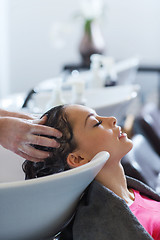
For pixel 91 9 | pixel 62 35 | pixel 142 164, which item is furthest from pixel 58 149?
pixel 62 35

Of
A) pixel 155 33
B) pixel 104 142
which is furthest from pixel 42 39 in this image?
pixel 104 142

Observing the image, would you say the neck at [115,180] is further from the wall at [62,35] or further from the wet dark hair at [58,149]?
the wall at [62,35]

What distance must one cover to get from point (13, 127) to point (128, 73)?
158cm

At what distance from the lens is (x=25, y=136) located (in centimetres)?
93

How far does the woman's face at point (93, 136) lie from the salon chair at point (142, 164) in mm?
309

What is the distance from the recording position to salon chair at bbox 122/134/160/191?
1332 mm

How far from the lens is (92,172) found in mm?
794

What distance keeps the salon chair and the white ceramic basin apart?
1.63 ft

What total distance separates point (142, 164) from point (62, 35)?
→ 8.23ft

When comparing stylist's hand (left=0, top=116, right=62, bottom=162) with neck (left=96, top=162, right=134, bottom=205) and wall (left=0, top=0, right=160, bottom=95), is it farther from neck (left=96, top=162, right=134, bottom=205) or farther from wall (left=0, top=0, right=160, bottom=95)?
wall (left=0, top=0, right=160, bottom=95)

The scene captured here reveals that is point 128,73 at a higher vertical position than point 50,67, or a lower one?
higher

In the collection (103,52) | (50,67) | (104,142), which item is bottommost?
(50,67)

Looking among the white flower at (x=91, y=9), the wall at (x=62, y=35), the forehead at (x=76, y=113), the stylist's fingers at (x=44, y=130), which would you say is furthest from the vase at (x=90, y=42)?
the stylist's fingers at (x=44, y=130)

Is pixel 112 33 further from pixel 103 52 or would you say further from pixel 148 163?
pixel 148 163
